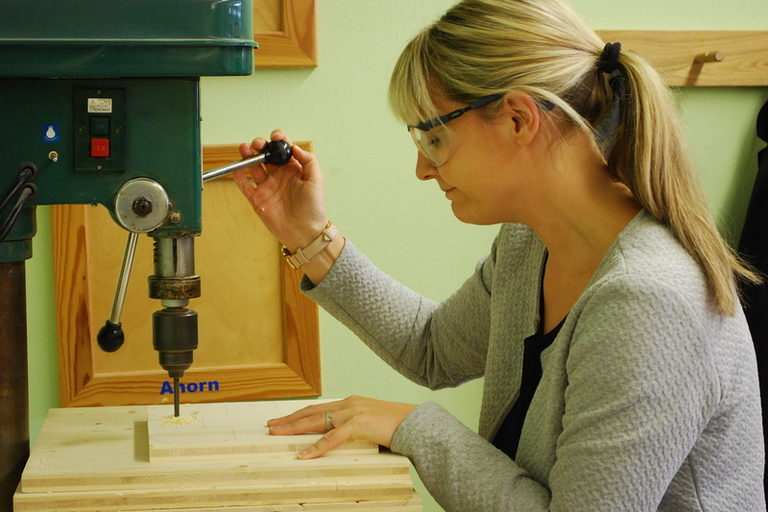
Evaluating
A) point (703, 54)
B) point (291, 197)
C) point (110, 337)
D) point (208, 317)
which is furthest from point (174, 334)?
point (703, 54)

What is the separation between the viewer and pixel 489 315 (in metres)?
1.60

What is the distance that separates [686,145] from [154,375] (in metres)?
1.19

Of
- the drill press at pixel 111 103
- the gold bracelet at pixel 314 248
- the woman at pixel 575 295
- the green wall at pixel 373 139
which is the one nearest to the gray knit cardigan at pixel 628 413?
the woman at pixel 575 295

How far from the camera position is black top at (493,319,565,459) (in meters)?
1.40

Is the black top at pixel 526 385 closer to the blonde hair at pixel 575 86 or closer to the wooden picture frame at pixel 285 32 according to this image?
the blonde hair at pixel 575 86

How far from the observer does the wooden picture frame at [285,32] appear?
193 centimetres

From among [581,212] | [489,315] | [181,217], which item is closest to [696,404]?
[581,212]

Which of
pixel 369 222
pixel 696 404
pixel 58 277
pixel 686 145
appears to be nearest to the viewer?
pixel 696 404

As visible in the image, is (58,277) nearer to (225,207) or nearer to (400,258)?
(225,207)

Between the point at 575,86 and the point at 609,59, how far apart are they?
0.06 m

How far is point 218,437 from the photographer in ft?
4.16

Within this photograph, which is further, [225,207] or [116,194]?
[225,207]

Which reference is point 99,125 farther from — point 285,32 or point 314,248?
point 285,32

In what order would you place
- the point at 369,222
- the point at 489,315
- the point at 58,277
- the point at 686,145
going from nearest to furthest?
the point at 686,145
the point at 489,315
the point at 58,277
the point at 369,222
